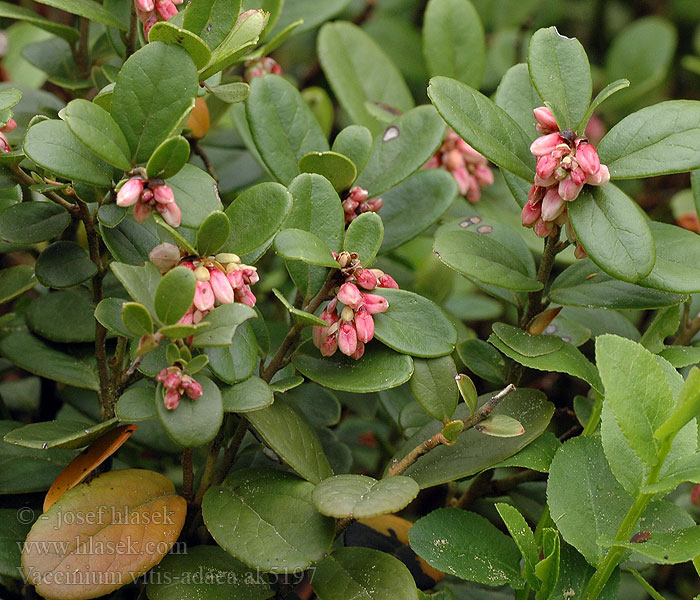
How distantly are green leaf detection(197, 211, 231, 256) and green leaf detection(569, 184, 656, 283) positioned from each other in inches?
16.6

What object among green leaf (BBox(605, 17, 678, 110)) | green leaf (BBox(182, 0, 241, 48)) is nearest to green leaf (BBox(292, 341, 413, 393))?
green leaf (BBox(182, 0, 241, 48))

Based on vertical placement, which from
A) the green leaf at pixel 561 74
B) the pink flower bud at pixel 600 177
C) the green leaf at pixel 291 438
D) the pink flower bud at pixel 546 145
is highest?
the green leaf at pixel 561 74

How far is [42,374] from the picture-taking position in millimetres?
1136

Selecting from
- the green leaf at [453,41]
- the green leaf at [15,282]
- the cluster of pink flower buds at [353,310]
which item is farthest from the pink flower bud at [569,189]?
the green leaf at [15,282]

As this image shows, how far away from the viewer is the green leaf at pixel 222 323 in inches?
32.6

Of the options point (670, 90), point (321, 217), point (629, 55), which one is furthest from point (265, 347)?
point (670, 90)

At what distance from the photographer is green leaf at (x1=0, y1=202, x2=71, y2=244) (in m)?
1.00

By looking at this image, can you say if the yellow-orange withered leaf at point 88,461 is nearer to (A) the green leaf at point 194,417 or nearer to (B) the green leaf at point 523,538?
(A) the green leaf at point 194,417

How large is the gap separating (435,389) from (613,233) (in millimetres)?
293

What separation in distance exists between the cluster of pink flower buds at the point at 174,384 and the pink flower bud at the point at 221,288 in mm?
91

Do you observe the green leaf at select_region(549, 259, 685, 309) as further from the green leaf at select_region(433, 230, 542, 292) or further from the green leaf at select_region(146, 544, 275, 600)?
the green leaf at select_region(146, 544, 275, 600)

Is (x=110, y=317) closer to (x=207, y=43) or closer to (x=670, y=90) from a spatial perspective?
(x=207, y=43)

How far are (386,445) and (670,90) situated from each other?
1882 millimetres

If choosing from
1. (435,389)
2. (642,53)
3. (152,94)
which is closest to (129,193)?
(152,94)
